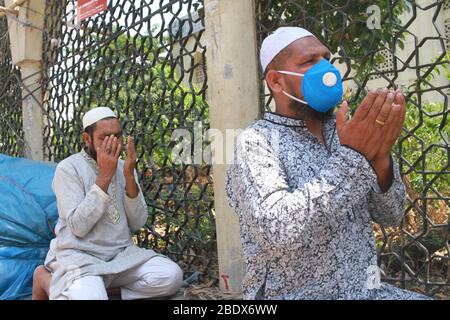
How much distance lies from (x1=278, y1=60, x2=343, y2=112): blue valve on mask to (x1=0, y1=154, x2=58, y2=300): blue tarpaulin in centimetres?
245

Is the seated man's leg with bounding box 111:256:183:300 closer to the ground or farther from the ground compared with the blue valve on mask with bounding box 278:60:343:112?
closer to the ground

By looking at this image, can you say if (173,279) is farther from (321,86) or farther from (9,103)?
(9,103)

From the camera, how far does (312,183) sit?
127 cm

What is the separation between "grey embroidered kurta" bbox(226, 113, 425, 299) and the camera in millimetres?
1256

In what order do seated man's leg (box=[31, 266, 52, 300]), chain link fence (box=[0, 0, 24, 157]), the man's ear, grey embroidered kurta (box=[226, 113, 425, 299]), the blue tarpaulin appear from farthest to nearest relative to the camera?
chain link fence (box=[0, 0, 24, 157]) → the blue tarpaulin → seated man's leg (box=[31, 266, 52, 300]) → the man's ear → grey embroidered kurta (box=[226, 113, 425, 299])

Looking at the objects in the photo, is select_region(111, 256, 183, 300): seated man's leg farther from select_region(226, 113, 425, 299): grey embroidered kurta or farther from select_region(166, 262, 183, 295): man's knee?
select_region(226, 113, 425, 299): grey embroidered kurta

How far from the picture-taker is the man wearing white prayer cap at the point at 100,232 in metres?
2.52

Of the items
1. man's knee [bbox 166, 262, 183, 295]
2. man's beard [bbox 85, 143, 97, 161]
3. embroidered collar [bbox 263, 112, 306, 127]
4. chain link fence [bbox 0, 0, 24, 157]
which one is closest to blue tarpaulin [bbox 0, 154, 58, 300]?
man's beard [bbox 85, 143, 97, 161]

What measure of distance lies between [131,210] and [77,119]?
234 cm

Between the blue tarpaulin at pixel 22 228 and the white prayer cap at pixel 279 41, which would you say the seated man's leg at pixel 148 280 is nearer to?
the blue tarpaulin at pixel 22 228

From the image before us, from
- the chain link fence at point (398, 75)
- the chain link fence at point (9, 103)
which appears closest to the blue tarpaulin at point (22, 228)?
the chain link fence at point (398, 75)

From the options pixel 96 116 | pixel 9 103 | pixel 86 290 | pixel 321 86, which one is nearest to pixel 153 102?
pixel 96 116

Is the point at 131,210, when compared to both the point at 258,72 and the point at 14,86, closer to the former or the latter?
the point at 258,72
